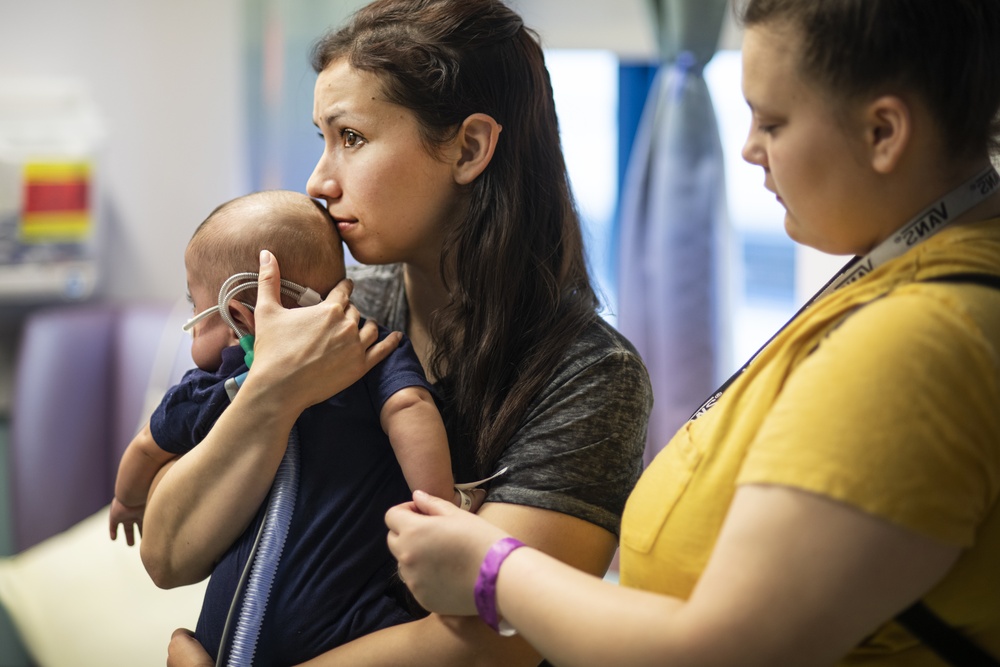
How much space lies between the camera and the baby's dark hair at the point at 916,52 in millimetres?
814

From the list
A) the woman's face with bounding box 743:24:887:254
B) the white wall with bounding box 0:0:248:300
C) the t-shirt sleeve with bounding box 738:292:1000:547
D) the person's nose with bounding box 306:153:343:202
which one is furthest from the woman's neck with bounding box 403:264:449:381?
the white wall with bounding box 0:0:248:300

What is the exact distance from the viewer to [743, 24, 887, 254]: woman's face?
85 centimetres

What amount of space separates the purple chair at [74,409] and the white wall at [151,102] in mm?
394

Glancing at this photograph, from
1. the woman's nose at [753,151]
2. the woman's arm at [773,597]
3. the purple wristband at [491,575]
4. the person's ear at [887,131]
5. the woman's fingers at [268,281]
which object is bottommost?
the purple wristband at [491,575]

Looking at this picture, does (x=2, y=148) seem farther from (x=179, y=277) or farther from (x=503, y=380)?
(x=503, y=380)

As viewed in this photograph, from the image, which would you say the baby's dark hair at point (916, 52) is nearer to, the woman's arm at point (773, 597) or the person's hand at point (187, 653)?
the woman's arm at point (773, 597)

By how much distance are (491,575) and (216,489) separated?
16.4 inches

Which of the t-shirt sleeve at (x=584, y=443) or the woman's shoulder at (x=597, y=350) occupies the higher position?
the woman's shoulder at (x=597, y=350)

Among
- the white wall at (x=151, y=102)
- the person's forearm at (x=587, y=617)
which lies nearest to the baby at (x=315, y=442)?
the person's forearm at (x=587, y=617)

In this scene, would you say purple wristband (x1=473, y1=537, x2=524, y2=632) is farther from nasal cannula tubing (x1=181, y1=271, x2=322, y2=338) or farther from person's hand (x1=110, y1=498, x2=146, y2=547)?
person's hand (x1=110, y1=498, x2=146, y2=547)

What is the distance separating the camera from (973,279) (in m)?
0.80

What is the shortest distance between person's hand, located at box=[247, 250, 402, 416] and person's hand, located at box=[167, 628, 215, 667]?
349 mm

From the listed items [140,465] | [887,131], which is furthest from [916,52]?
[140,465]

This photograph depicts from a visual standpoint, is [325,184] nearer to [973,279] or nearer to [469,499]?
[469,499]
